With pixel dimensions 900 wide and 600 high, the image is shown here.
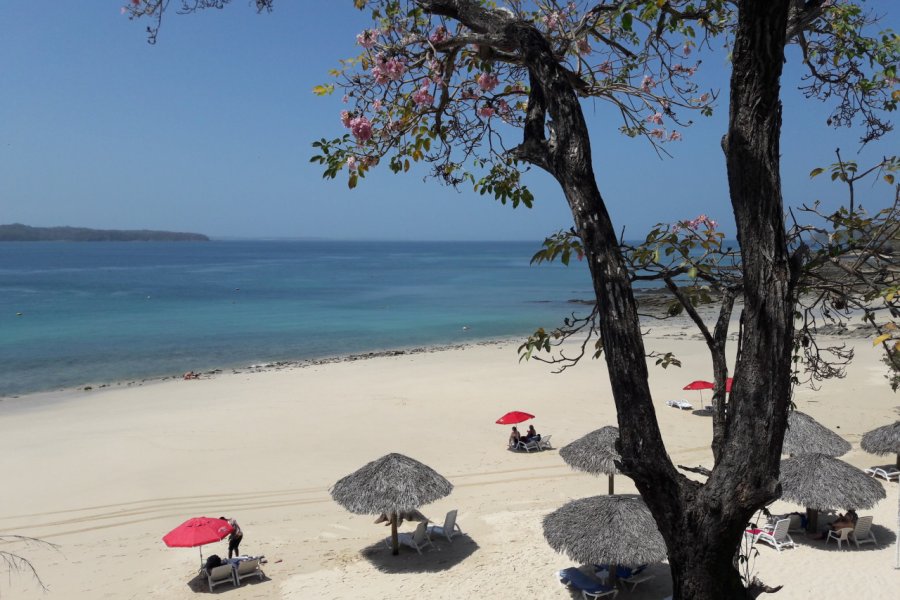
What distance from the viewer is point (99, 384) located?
25781mm

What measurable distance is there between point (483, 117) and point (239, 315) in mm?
44145

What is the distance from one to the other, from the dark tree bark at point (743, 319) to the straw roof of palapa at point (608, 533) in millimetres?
5380

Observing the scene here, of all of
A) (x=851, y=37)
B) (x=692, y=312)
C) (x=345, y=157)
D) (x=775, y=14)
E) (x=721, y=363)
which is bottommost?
(x=721, y=363)

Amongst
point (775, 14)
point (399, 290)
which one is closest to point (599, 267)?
point (775, 14)

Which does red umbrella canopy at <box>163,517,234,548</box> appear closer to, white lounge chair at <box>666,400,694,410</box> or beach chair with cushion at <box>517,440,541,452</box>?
beach chair with cushion at <box>517,440,541,452</box>

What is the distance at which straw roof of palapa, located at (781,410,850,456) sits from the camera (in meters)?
11.7

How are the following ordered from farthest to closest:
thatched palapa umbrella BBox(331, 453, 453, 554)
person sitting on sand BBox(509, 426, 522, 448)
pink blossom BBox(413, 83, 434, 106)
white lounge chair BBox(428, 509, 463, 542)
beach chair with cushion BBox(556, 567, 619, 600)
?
1. person sitting on sand BBox(509, 426, 522, 448)
2. white lounge chair BBox(428, 509, 463, 542)
3. thatched palapa umbrella BBox(331, 453, 453, 554)
4. beach chair with cushion BBox(556, 567, 619, 600)
5. pink blossom BBox(413, 83, 434, 106)

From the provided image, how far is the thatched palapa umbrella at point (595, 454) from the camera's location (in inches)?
431

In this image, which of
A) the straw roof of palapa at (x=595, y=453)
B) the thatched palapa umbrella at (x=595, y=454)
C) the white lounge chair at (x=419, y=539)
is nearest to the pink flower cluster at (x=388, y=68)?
the white lounge chair at (x=419, y=539)

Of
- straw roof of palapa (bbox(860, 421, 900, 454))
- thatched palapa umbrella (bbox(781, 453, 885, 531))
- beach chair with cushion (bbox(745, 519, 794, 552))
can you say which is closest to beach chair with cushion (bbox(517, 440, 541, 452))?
thatched palapa umbrella (bbox(781, 453, 885, 531))

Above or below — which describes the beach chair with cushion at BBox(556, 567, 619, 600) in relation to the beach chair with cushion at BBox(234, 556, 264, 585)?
above

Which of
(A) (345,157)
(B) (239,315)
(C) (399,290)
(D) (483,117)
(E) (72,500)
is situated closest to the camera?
(A) (345,157)

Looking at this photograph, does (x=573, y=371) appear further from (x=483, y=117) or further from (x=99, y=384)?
(x=483, y=117)

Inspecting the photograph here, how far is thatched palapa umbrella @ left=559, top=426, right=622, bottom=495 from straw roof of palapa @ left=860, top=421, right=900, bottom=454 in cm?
480
